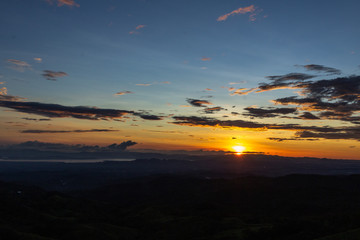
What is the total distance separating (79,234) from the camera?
159m

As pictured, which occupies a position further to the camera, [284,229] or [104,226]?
[104,226]

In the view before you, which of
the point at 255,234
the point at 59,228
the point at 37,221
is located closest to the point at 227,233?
the point at 255,234

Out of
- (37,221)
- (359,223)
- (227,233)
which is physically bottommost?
(37,221)

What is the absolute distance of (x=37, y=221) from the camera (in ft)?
641

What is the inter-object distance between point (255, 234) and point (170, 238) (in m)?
51.3

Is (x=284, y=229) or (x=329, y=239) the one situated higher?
(x=329, y=239)

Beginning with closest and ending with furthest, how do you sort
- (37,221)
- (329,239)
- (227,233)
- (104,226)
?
(329,239) < (227,233) < (104,226) < (37,221)

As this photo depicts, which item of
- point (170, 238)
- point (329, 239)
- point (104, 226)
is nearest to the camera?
point (329, 239)

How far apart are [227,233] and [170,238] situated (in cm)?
3528

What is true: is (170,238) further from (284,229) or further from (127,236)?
(284,229)

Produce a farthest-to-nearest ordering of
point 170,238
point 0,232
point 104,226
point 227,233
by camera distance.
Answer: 1. point 104,226
2. point 170,238
3. point 227,233
4. point 0,232

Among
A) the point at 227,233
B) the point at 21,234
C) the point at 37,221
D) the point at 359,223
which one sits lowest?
the point at 37,221

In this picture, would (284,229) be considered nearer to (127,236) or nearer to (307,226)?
(307,226)

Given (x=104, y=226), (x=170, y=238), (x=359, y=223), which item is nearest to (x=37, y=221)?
(x=104, y=226)
